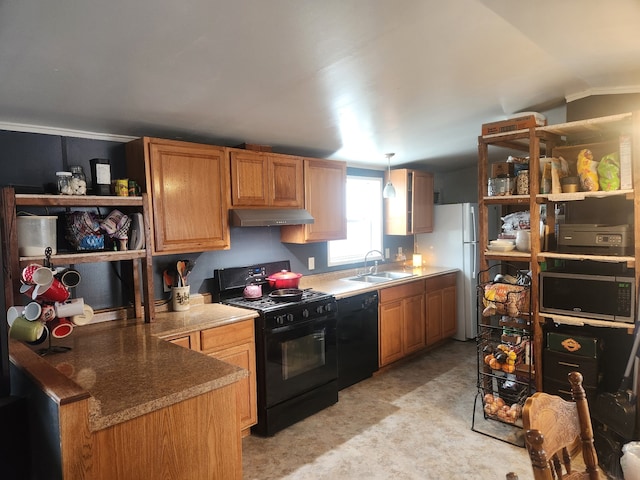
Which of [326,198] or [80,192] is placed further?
[326,198]

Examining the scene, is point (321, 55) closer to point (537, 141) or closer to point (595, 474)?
point (537, 141)

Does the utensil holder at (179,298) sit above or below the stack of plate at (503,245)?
below

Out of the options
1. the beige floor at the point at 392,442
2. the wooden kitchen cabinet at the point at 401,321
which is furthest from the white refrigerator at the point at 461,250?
the beige floor at the point at 392,442

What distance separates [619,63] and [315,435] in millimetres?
2972

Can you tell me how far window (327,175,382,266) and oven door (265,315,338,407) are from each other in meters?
1.22

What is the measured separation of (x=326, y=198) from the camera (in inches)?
149

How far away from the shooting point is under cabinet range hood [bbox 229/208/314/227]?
2992mm

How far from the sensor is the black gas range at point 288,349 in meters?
2.90

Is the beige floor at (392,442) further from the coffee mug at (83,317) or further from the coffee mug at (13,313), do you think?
the coffee mug at (13,313)

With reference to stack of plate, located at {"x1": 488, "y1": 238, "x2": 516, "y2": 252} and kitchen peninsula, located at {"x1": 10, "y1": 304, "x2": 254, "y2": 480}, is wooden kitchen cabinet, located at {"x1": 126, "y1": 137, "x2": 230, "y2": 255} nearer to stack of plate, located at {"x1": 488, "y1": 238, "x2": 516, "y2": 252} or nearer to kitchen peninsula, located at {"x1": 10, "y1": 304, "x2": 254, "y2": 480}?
kitchen peninsula, located at {"x1": 10, "y1": 304, "x2": 254, "y2": 480}

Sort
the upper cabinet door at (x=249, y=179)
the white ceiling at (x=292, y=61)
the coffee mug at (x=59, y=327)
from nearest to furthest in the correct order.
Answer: the white ceiling at (x=292, y=61) < the coffee mug at (x=59, y=327) < the upper cabinet door at (x=249, y=179)

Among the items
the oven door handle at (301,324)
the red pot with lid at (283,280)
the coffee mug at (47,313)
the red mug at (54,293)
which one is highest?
the red mug at (54,293)

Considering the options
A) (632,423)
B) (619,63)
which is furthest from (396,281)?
(619,63)

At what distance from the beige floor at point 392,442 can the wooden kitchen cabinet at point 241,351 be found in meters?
0.22
